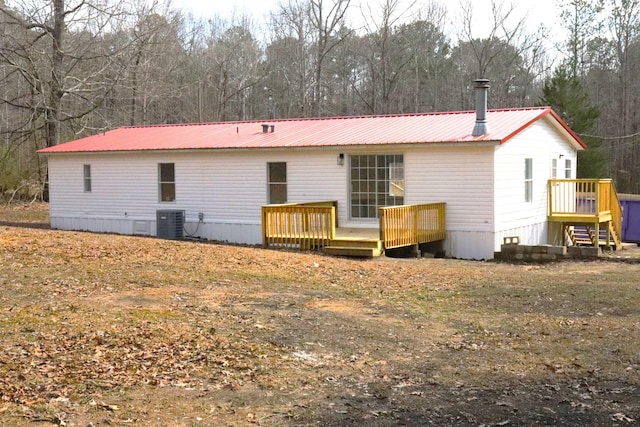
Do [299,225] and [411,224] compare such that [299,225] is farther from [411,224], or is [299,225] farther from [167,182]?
[167,182]

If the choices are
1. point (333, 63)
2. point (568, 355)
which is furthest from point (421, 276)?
point (333, 63)

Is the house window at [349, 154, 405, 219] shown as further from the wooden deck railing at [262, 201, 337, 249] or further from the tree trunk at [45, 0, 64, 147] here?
the tree trunk at [45, 0, 64, 147]

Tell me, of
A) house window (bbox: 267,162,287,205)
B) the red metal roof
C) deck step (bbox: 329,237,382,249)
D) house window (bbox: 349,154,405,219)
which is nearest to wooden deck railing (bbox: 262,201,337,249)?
deck step (bbox: 329,237,382,249)

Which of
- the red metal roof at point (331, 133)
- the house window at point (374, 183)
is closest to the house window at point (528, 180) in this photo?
the red metal roof at point (331, 133)

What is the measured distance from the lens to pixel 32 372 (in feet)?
20.5

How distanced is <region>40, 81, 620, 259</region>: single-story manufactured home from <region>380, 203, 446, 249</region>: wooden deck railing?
1.38 feet

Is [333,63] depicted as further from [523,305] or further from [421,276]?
[523,305]

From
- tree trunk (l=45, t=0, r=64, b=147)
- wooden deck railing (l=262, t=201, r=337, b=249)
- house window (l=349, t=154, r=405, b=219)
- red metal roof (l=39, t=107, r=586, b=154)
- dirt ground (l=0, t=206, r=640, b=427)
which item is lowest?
dirt ground (l=0, t=206, r=640, b=427)

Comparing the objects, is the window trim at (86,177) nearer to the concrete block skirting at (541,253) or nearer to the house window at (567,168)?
the concrete block skirting at (541,253)

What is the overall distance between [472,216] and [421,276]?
536cm

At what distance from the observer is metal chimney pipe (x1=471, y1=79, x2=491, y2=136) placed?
60.4 ft

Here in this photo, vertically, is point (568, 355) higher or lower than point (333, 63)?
lower

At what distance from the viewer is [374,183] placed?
19.6 metres

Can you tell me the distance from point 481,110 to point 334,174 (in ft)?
13.5
